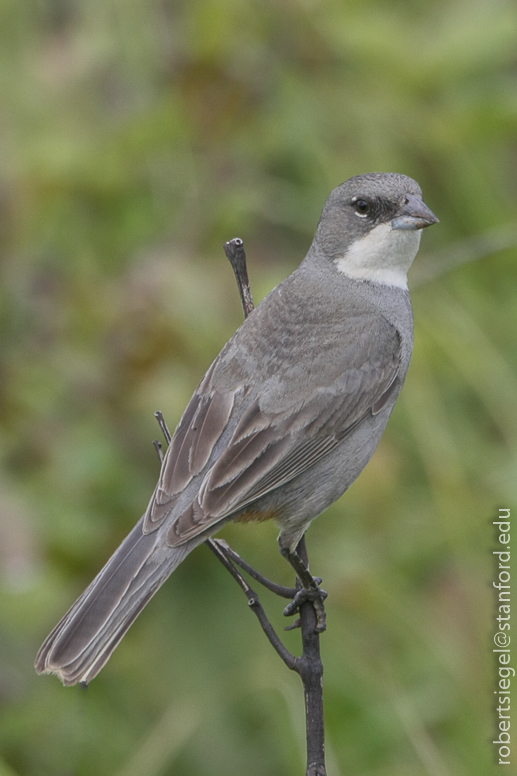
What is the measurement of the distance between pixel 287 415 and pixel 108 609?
805 mm

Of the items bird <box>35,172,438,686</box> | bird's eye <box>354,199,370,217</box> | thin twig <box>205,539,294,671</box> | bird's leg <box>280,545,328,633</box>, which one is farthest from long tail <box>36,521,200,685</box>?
bird's eye <box>354,199,370,217</box>

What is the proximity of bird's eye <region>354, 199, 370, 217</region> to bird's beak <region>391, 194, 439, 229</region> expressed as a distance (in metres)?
0.12

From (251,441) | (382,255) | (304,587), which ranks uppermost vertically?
(382,255)

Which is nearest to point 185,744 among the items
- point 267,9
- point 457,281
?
point 457,281

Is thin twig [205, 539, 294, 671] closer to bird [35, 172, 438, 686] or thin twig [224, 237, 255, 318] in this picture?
bird [35, 172, 438, 686]

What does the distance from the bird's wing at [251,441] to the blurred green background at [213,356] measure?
0.66 meters

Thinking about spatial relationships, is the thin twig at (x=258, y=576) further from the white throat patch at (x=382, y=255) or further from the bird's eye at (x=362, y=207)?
the bird's eye at (x=362, y=207)

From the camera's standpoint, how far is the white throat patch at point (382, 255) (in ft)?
12.1

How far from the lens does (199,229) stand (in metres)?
4.69

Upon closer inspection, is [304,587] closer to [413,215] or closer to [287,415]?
[287,415]

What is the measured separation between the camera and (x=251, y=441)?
128 inches

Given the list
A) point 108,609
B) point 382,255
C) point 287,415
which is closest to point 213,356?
point 382,255

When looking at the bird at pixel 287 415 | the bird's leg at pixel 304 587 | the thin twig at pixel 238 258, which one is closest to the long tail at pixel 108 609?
the bird at pixel 287 415

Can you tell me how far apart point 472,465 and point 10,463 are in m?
1.95
